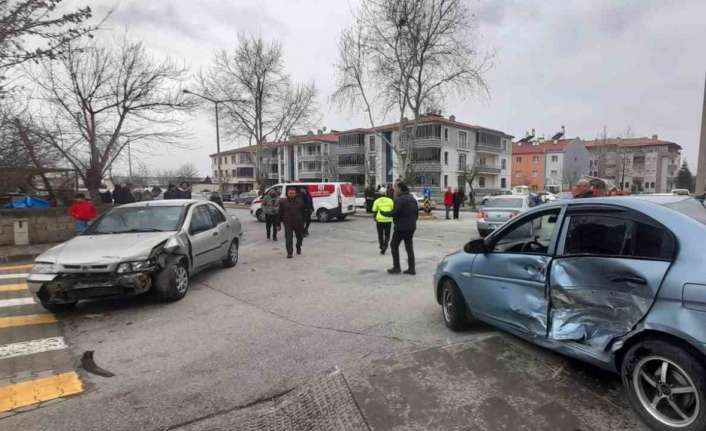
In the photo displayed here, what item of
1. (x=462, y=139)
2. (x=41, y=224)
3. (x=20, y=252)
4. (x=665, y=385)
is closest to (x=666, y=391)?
(x=665, y=385)

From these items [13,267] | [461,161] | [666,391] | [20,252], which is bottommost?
[13,267]

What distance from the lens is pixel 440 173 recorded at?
51.0 m

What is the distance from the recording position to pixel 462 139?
179ft

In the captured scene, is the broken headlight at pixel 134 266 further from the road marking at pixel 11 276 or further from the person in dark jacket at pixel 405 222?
the road marking at pixel 11 276

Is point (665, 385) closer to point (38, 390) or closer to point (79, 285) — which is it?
point (38, 390)

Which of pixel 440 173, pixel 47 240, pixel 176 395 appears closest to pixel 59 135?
pixel 47 240

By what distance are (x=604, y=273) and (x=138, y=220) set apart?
6.56 meters

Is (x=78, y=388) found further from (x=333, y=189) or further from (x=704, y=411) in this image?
(x=333, y=189)

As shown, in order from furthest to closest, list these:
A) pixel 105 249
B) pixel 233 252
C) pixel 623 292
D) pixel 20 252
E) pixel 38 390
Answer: pixel 20 252 < pixel 233 252 < pixel 105 249 < pixel 38 390 < pixel 623 292

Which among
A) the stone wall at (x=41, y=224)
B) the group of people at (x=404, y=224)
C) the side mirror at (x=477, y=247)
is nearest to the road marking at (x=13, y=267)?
the stone wall at (x=41, y=224)

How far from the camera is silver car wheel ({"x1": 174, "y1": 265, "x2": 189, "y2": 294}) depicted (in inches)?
236

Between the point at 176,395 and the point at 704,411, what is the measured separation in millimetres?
3627

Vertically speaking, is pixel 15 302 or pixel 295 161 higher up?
pixel 295 161

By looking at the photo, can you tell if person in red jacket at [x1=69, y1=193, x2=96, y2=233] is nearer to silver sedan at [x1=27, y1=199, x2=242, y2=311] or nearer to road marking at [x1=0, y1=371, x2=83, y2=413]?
silver sedan at [x1=27, y1=199, x2=242, y2=311]
